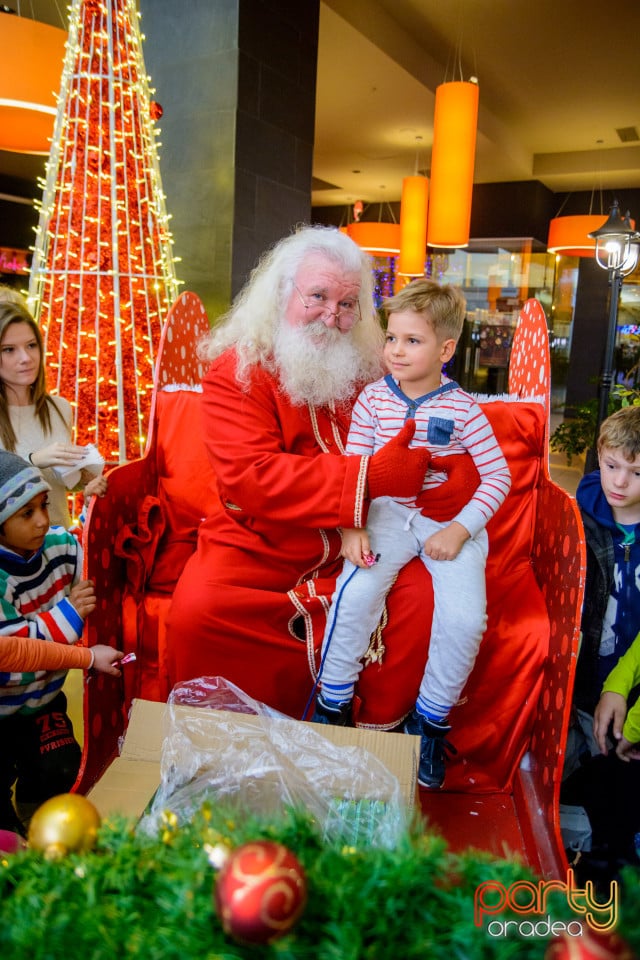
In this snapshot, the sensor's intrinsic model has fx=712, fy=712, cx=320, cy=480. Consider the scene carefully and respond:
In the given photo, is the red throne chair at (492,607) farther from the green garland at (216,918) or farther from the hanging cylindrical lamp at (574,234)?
the hanging cylindrical lamp at (574,234)

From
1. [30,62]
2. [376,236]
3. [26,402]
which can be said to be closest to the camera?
[26,402]

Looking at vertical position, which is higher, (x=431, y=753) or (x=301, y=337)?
(x=301, y=337)

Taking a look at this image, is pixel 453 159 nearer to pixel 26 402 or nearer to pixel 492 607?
pixel 26 402

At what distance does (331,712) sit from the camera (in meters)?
1.95

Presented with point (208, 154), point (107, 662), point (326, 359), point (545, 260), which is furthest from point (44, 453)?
point (545, 260)

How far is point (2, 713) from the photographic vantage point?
1827 millimetres

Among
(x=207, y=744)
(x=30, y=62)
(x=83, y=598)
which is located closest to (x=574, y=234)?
(x=30, y=62)

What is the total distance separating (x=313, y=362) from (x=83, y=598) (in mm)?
987

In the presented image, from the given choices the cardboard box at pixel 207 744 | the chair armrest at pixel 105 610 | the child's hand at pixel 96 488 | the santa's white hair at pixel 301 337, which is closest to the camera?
the cardboard box at pixel 207 744

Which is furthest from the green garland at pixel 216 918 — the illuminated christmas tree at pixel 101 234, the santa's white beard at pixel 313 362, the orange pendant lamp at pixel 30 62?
the orange pendant lamp at pixel 30 62

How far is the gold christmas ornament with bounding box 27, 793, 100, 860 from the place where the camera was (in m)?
0.88

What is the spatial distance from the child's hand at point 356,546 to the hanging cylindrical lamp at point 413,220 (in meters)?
6.86

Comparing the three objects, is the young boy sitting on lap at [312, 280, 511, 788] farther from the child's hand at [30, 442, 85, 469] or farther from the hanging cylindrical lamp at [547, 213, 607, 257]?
the hanging cylindrical lamp at [547, 213, 607, 257]

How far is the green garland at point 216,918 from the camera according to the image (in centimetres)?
71
